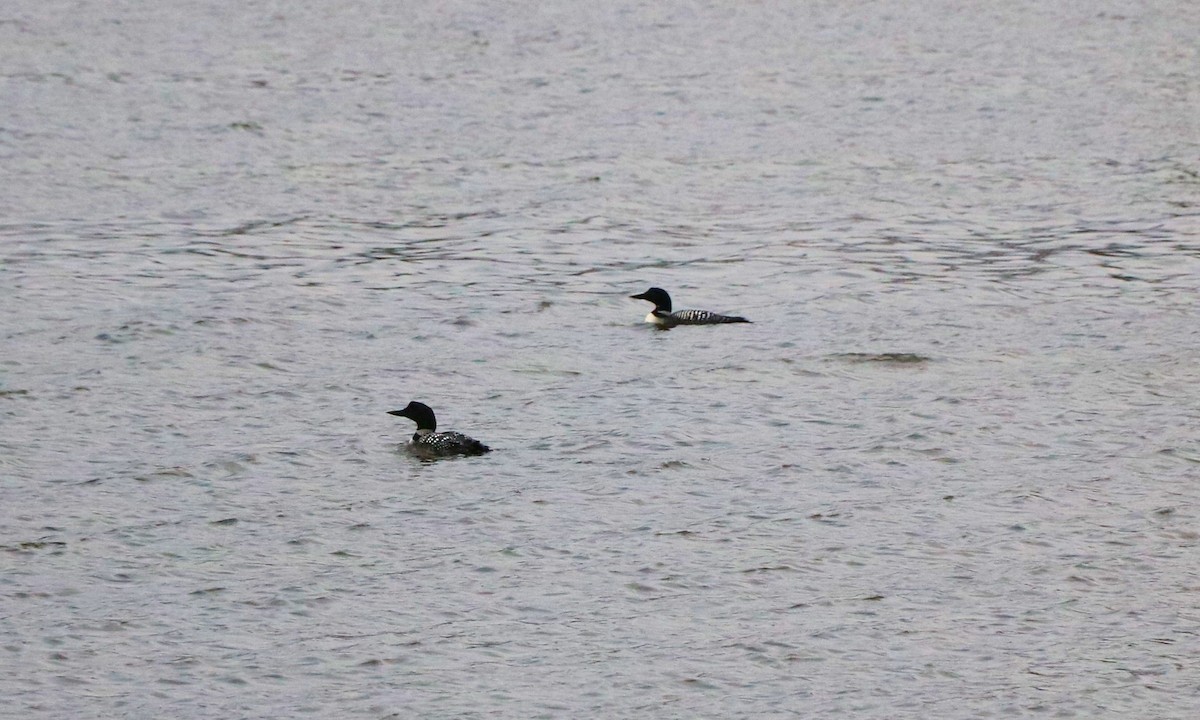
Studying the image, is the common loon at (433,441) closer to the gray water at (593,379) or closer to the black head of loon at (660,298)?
the gray water at (593,379)

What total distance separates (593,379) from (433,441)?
8.46ft

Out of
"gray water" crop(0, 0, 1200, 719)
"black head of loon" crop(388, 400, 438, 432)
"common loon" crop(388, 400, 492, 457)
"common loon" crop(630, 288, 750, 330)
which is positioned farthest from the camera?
"common loon" crop(630, 288, 750, 330)

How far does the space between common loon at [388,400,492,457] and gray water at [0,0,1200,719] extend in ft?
0.43

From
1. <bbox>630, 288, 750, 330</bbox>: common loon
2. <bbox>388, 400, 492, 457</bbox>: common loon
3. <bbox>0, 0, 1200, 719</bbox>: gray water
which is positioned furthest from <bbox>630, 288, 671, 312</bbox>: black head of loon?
<bbox>388, 400, 492, 457</bbox>: common loon

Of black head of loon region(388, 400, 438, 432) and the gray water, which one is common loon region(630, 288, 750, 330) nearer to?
the gray water

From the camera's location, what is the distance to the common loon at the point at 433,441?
14070mm

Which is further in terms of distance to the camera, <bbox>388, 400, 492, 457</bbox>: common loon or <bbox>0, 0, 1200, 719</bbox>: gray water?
<bbox>388, 400, 492, 457</bbox>: common loon

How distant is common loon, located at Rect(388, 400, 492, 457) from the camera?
14.1m

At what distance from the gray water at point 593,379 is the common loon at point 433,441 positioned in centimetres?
13

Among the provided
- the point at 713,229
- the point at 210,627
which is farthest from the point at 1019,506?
the point at 713,229

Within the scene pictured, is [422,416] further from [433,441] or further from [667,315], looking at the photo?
[667,315]

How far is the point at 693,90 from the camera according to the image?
28.7 meters

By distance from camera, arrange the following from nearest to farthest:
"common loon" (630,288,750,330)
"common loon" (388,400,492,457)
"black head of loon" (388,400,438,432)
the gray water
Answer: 1. the gray water
2. "common loon" (388,400,492,457)
3. "black head of loon" (388,400,438,432)
4. "common loon" (630,288,750,330)

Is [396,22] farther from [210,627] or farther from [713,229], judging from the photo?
[210,627]
